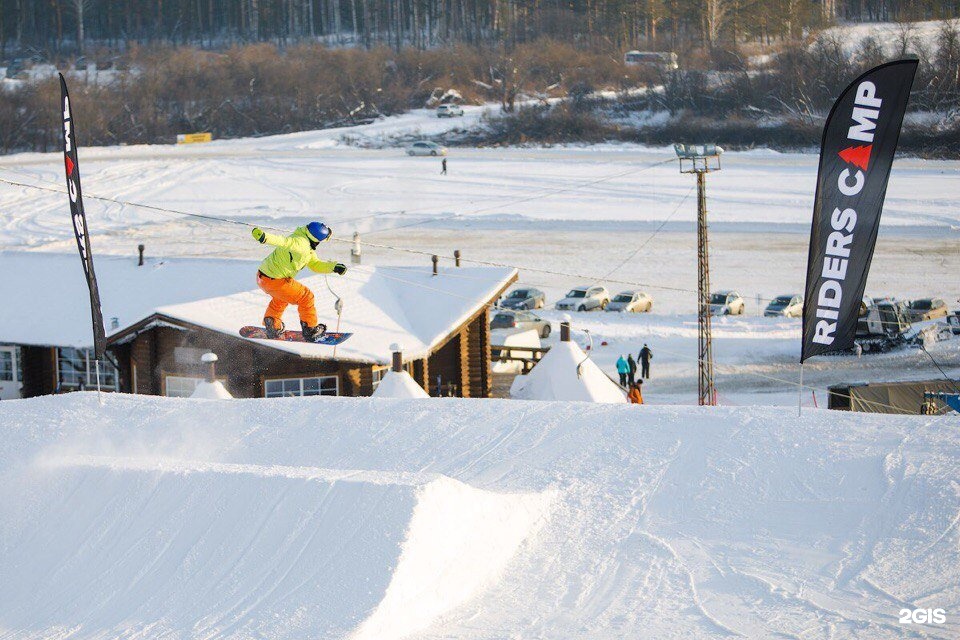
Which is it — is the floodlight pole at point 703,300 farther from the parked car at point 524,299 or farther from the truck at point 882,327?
the parked car at point 524,299

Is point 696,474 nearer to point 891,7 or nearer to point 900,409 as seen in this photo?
point 900,409

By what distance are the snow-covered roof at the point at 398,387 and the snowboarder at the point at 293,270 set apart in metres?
3.95

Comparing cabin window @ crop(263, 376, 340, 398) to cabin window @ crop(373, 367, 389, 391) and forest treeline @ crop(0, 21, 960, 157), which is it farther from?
forest treeline @ crop(0, 21, 960, 157)

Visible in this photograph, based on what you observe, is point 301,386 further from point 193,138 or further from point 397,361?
point 193,138

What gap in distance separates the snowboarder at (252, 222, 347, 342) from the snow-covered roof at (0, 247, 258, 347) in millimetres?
6058

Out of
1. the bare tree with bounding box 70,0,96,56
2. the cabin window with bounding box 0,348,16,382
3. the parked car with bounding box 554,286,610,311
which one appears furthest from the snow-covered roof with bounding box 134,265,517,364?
the bare tree with bounding box 70,0,96,56

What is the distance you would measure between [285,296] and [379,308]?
8.23 m

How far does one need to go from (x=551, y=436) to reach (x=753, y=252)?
27.7 metres

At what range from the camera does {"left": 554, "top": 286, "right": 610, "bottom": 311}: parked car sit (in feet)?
108

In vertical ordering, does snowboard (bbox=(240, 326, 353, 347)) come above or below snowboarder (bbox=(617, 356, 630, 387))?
above

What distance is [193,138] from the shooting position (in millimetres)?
69000

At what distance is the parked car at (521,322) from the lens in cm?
2963

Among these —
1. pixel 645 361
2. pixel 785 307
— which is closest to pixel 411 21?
pixel 785 307

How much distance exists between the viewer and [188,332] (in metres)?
18.8
